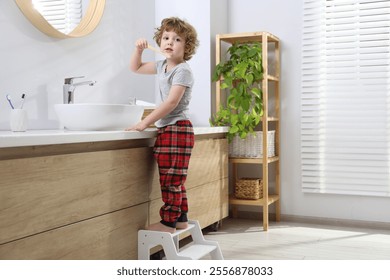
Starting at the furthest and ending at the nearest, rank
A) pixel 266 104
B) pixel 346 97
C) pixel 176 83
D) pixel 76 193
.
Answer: pixel 346 97 < pixel 266 104 < pixel 176 83 < pixel 76 193

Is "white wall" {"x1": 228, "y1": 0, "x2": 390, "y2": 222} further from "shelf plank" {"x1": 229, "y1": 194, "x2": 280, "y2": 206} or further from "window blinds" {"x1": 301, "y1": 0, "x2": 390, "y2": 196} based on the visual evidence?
"shelf plank" {"x1": 229, "y1": 194, "x2": 280, "y2": 206}

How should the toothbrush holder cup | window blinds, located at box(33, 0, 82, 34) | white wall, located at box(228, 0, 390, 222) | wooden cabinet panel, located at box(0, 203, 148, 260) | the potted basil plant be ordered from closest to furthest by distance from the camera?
wooden cabinet panel, located at box(0, 203, 148, 260), the toothbrush holder cup, window blinds, located at box(33, 0, 82, 34), the potted basil plant, white wall, located at box(228, 0, 390, 222)

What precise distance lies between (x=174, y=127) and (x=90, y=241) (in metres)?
0.63

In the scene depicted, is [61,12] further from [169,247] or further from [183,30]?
[169,247]

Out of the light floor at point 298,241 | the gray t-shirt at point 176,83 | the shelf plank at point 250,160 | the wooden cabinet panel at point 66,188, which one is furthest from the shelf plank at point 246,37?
the wooden cabinet panel at point 66,188

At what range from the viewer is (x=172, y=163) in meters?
2.16

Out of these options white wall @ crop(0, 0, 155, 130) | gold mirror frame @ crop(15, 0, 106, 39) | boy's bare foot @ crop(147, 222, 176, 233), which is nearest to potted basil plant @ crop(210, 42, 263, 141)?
white wall @ crop(0, 0, 155, 130)

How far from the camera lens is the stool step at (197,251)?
2.10 m

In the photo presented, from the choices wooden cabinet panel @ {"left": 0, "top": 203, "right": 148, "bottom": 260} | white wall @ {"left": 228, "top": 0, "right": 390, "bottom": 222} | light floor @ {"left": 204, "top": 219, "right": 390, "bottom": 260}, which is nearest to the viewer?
wooden cabinet panel @ {"left": 0, "top": 203, "right": 148, "bottom": 260}

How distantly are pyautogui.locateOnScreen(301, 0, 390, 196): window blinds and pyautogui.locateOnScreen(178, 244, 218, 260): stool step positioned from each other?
1.42 m

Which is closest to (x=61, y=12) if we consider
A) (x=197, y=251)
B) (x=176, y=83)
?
(x=176, y=83)

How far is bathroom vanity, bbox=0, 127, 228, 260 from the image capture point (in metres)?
1.51

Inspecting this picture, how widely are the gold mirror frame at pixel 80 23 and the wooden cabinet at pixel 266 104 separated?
3.07ft

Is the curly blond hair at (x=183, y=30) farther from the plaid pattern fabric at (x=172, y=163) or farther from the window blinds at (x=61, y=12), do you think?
the window blinds at (x=61, y=12)
